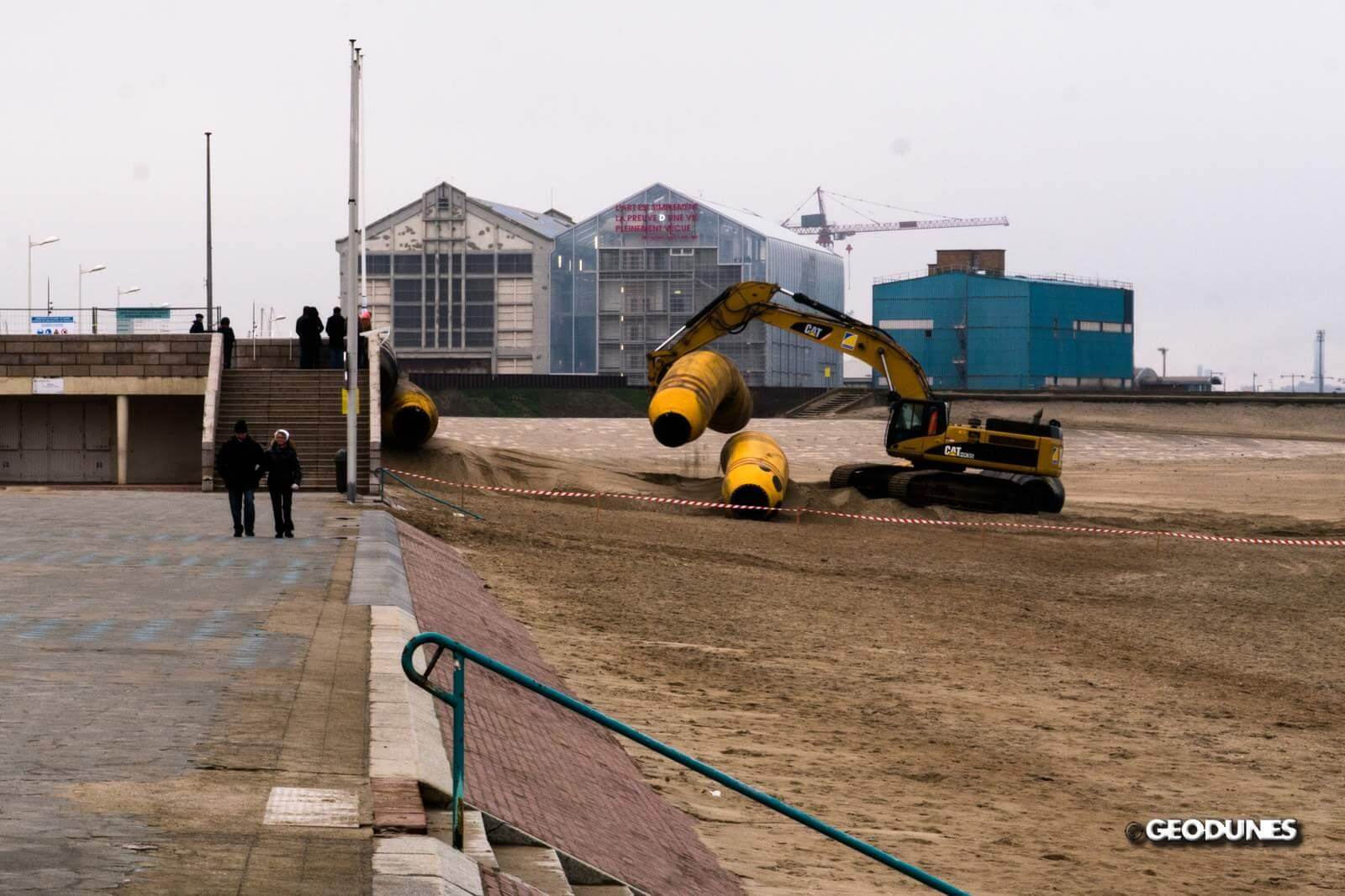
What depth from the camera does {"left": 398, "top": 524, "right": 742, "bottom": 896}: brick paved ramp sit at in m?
8.48

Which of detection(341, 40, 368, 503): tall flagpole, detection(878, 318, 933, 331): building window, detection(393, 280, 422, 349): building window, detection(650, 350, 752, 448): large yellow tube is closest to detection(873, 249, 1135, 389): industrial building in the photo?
detection(878, 318, 933, 331): building window

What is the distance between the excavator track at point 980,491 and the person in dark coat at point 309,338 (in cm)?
1451

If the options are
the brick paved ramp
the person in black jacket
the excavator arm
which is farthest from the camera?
the excavator arm

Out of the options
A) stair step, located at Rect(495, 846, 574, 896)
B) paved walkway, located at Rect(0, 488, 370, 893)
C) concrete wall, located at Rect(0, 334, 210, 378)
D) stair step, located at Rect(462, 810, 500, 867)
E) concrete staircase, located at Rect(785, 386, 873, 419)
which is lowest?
stair step, located at Rect(495, 846, 574, 896)

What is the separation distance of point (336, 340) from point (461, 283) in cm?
5764

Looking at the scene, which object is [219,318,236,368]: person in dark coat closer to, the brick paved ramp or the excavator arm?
the excavator arm

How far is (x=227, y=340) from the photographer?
39.5 metres

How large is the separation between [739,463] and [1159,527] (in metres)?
9.89

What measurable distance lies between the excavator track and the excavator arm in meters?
2.11

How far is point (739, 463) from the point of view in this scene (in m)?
36.8

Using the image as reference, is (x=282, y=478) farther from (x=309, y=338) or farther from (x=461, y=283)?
(x=461, y=283)

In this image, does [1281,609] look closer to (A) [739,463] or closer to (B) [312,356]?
(A) [739,463]

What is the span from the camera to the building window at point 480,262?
96000 mm

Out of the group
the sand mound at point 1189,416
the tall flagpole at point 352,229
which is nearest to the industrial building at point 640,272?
the sand mound at point 1189,416
